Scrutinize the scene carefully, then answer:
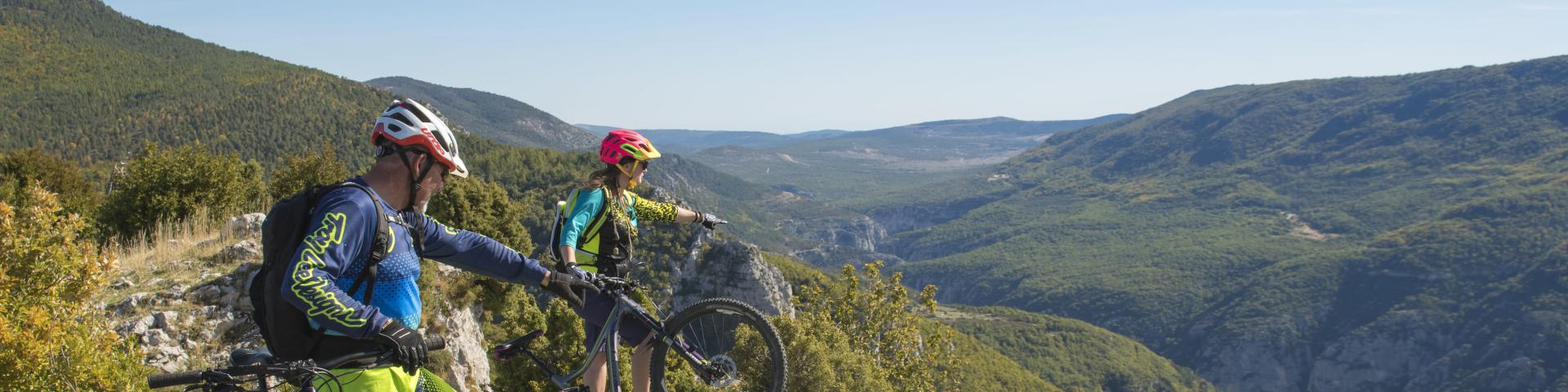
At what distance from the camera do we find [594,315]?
734 centimetres

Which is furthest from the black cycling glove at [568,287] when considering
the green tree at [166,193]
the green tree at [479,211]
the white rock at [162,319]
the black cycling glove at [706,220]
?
the green tree at [479,211]

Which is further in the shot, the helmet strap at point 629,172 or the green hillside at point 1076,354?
the green hillside at point 1076,354

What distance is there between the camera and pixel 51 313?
7.82 m

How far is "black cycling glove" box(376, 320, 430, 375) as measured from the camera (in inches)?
157

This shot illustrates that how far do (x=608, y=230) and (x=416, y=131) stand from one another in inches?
125

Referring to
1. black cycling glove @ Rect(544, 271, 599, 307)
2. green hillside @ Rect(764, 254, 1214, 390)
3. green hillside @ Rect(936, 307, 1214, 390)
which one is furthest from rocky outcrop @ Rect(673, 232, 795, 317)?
green hillside @ Rect(936, 307, 1214, 390)

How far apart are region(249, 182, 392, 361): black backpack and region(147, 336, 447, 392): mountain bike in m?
0.10

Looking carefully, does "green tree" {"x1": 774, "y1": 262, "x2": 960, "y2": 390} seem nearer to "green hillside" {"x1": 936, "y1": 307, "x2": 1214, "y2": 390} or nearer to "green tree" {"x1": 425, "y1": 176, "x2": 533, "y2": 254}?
"green tree" {"x1": 425, "y1": 176, "x2": 533, "y2": 254}

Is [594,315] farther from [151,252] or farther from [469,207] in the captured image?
[469,207]

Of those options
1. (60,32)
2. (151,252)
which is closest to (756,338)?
(151,252)

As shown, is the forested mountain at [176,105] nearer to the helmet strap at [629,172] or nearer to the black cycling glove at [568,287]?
the helmet strap at [629,172]

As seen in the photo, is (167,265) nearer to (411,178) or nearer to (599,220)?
(599,220)

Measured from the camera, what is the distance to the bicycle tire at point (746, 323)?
7.20 m

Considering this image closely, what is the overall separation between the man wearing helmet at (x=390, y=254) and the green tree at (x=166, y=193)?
16255mm
